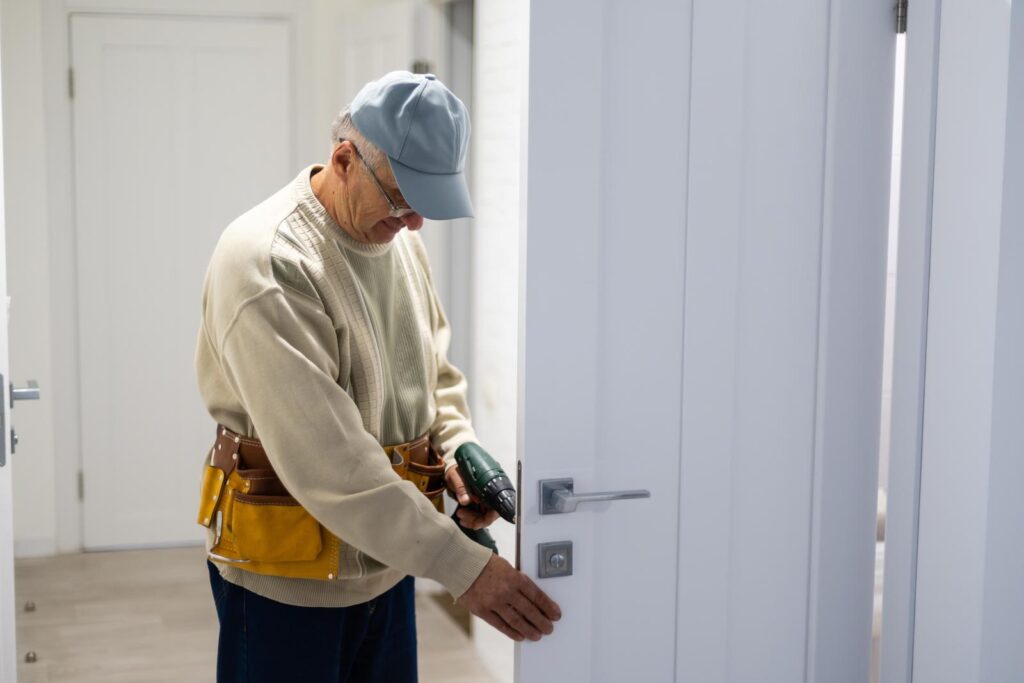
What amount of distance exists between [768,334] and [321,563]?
86cm

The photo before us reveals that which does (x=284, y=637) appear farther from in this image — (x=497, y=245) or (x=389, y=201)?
(x=497, y=245)

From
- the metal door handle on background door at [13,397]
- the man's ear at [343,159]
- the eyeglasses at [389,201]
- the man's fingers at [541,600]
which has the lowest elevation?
the man's fingers at [541,600]

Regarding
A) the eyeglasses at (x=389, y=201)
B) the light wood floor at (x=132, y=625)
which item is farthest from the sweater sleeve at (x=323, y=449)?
the light wood floor at (x=132, y=625)

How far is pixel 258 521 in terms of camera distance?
1709 mm

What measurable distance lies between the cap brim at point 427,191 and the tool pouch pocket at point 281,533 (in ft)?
1.75

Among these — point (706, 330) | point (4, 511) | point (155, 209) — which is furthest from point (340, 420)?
point (155, 209)

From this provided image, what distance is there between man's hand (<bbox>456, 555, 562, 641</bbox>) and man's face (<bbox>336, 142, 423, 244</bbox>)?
0.58m

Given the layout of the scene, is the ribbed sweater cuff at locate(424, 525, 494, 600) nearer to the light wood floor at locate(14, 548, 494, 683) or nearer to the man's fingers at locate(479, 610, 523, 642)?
the man's fingers at locate(479, 610, 523, 642)

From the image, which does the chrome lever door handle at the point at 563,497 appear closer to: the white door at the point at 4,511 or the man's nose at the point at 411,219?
the man's nose at the point at 411,219

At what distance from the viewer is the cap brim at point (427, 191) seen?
1646 mm

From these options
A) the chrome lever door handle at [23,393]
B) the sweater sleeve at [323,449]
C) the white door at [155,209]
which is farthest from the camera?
the white door at [155,209]

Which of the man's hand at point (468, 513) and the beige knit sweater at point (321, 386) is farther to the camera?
the man's hand at point (468, 513)

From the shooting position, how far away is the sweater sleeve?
1.57 m

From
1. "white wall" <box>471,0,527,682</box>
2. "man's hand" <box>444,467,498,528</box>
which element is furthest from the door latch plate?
"white wall" <box>471,0,527,682</box>
